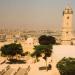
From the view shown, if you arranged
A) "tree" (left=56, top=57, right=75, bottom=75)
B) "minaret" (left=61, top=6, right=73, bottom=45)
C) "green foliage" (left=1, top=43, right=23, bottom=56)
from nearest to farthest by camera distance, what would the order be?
"tree" (left=56, top=57, right=75, bottom=75), "green foliage" (left=1, top=43, right=23, bottom=56), "minaret" (left=61, top=6, right=73, bottom=45)

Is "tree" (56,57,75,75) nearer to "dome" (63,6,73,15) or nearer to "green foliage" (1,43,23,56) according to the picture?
"green foliage" (1,43,23,56)

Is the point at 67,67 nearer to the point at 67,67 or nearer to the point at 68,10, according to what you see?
the point at 67,67

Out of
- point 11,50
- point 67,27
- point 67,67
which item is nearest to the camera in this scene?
point 67,67

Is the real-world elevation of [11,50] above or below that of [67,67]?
below

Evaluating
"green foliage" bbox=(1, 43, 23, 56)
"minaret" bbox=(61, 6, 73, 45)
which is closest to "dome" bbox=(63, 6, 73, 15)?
"minaret" bbox=(61, 6, 73, 45)

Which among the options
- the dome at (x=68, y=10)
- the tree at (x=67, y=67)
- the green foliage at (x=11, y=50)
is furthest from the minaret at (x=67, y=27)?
the tree at (x=67, y=67)

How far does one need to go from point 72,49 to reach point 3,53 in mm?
7015

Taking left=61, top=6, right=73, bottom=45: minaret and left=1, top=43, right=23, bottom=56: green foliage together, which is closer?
left=1, top=43, right=23, bottom=56: green foliage

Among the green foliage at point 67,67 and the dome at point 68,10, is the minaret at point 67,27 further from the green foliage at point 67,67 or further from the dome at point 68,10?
the green foliage at point 67,67

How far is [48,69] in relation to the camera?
24.8 meters

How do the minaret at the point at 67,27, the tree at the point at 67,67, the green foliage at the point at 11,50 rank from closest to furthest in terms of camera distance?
the tree at the point at 67,67, the green foliage at the point at 11,50, the minaret at the point at 67,27

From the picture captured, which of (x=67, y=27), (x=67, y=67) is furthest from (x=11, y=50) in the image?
(x=67, y=27)

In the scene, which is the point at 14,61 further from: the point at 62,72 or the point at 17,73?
the point at 62,72

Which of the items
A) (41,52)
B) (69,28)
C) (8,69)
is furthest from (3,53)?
(69,28)
